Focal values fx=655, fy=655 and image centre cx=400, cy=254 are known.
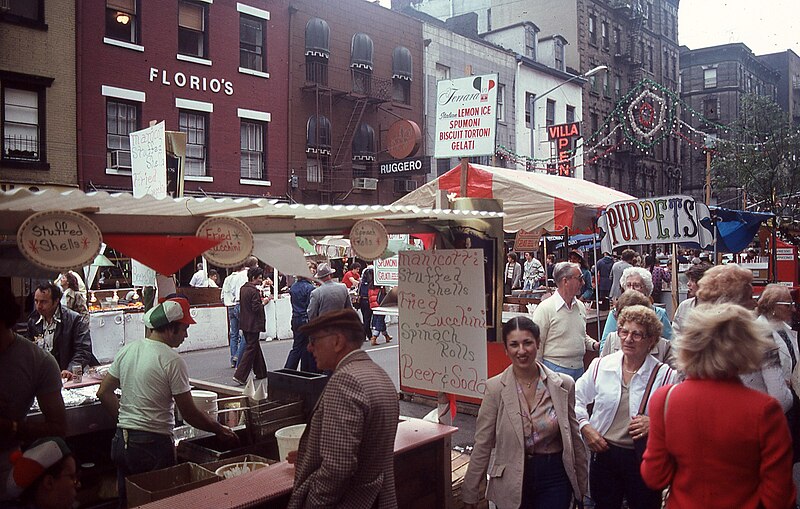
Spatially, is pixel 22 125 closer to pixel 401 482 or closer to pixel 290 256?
pixel 290 256

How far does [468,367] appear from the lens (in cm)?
475

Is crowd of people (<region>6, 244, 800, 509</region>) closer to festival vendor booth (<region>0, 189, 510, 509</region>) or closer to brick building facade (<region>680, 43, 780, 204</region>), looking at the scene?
festival vendor booth (<region>0, 189, 510, 509</region>)

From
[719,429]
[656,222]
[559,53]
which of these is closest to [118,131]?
[656,222]

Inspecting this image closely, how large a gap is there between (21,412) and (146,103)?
17222 mm

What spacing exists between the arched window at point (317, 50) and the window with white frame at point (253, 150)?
291 cm

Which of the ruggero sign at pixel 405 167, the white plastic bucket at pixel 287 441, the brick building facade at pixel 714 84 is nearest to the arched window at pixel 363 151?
the ruggero sign at pixel 405 167

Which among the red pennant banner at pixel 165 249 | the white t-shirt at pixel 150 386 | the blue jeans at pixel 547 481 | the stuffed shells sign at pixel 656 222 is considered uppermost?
the stuffed shells sign at pixel 656 222

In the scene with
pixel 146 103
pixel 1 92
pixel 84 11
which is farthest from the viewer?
pixel 146 103

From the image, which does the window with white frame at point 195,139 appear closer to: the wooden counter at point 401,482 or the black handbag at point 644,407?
the wooden counter at point 401,482

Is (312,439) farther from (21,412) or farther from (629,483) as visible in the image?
(629,483)

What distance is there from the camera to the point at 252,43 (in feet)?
72.4

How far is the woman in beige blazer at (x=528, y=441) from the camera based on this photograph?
385 cm

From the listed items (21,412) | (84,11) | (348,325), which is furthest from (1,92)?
(348,325)

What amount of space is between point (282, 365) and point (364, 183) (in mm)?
12847
